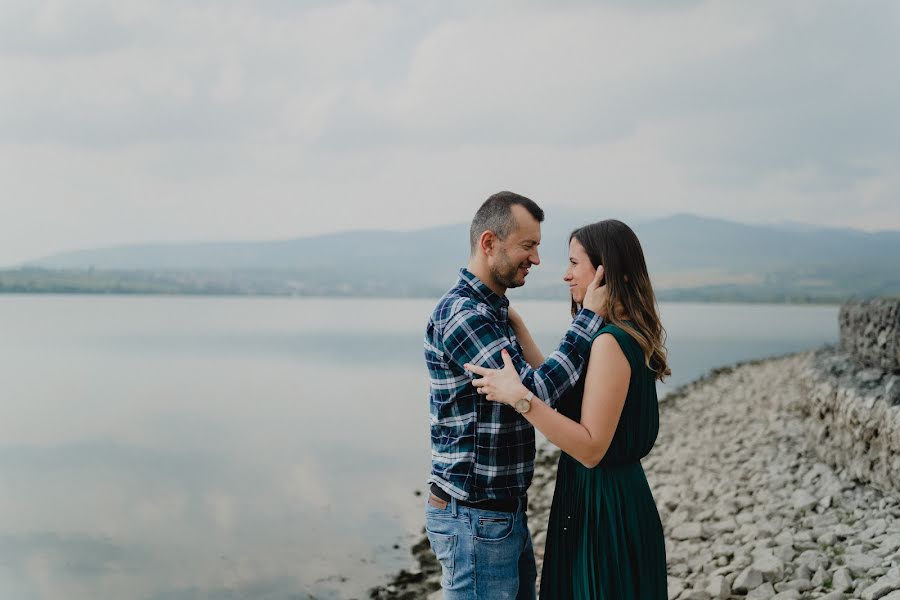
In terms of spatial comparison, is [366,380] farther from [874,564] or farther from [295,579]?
[874,564]

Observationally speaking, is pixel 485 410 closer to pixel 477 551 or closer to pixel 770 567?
pixel 477 551

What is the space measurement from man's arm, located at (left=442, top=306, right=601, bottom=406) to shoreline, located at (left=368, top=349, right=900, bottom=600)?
324cm

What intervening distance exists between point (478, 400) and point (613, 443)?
24.8 inches

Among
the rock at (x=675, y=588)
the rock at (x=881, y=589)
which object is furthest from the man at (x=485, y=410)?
the rock at (x=675, y=588)

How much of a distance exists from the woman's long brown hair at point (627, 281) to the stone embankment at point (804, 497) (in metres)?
3.02

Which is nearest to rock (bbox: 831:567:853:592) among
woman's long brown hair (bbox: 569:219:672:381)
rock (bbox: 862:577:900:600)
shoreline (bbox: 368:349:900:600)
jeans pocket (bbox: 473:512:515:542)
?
shoreline (bbox: 368:349:900:600)

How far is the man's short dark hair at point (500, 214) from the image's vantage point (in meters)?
3.47

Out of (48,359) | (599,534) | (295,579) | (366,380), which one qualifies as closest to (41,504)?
(295,579)

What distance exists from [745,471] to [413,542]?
4.59 m

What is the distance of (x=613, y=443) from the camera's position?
3447 mm

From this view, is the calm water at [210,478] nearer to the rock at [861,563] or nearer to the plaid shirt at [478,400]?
the rock at [861,563]

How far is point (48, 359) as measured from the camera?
1911 inches

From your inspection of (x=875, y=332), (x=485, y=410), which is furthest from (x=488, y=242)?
(x=875, y=332)

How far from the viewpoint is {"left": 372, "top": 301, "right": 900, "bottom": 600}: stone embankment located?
603 cm
